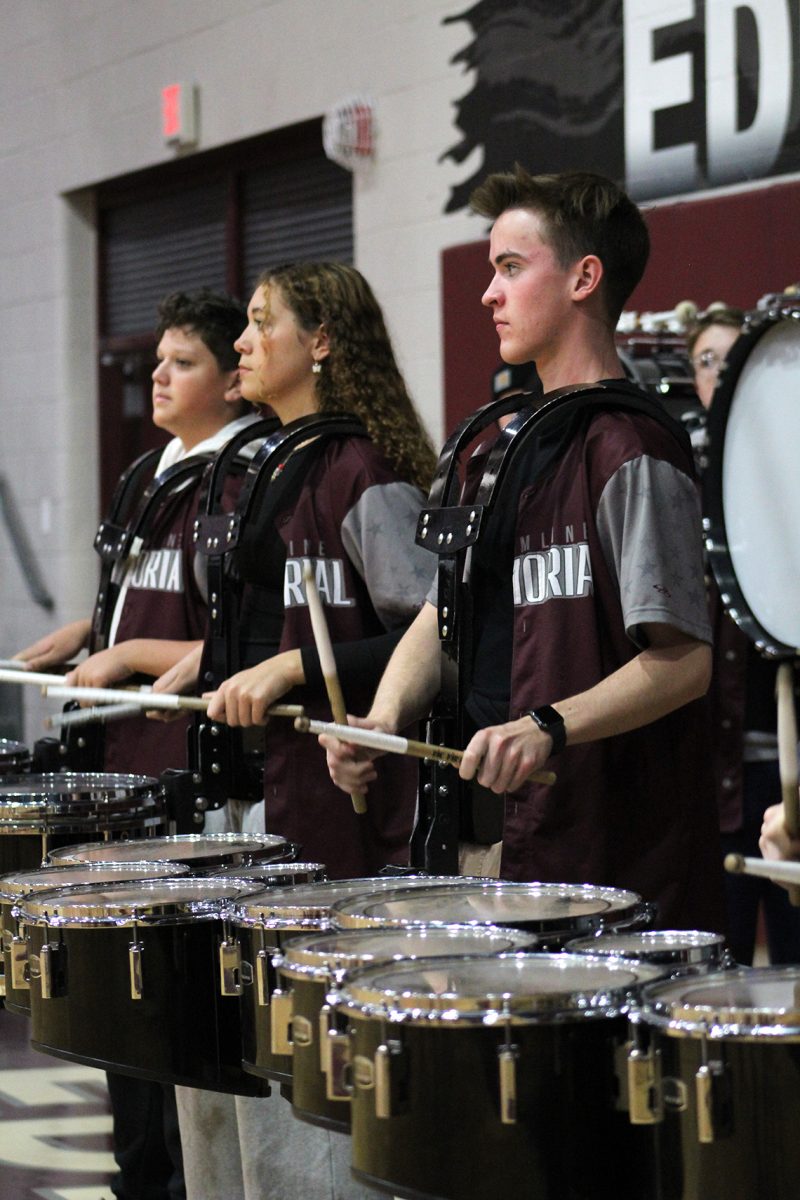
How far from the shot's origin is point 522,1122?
1484 millimetres

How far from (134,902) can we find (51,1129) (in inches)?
64.3

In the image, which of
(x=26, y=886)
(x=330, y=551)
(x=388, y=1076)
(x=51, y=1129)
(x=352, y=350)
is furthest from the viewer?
(x=51, y=1129)

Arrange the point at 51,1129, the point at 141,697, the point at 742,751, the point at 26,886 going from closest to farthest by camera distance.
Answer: the point at 26,886 < the point at 141,697 < the point at 51,1129 < the point at 742,751

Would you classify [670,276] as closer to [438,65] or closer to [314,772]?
[438,65]

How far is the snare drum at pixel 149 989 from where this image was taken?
202 centimetres

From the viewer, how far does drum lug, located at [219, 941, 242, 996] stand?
76.8 inches

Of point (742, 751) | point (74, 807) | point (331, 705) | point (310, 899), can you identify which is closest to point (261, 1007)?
point (310, 899)

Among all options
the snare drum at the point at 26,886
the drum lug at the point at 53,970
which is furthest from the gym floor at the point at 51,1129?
the drum lug at the point at 53,970

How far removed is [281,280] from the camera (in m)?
3.18

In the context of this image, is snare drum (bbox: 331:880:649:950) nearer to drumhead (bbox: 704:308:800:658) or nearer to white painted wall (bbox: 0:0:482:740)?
drumhead (bbox: 704:308:800:658)

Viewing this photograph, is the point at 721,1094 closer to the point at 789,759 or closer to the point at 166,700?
the point at 789,759

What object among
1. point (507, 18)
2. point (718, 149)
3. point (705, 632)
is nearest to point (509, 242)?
point (705, 632)

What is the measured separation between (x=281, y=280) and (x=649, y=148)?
180cm

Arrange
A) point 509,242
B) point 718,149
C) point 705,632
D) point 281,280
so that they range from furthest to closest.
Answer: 1. point 718,149
2. point 281,280
3. point 509,242
4. point 705,632
